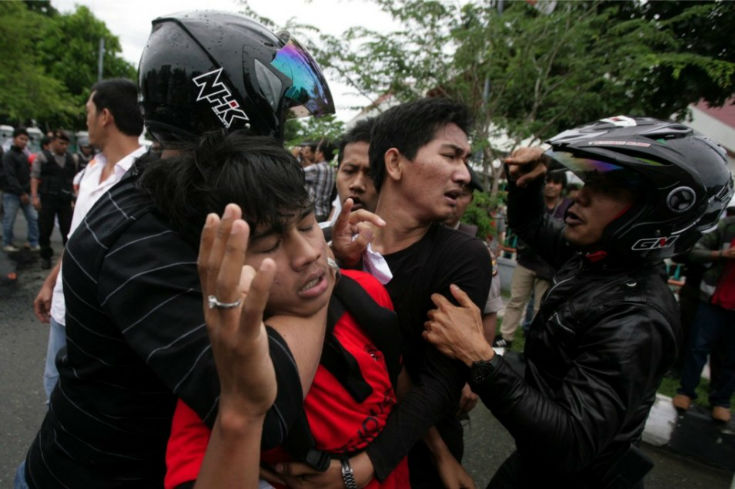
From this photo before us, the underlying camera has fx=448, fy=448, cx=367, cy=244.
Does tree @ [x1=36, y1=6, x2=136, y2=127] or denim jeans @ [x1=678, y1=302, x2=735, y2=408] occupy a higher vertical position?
tree @ [x1=36, y1=6, x2=136, y2=127]

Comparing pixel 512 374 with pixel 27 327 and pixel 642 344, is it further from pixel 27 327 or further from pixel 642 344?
pixel 27 327

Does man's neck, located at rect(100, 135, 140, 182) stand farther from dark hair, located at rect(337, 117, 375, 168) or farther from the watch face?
the watch face

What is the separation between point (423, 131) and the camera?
1.74 metres

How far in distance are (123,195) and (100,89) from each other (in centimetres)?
206

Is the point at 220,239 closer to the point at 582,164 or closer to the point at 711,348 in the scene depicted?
the point at 582,164

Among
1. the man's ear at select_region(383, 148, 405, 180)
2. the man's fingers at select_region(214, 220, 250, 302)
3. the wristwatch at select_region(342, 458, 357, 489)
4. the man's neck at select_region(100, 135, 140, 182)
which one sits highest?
the man's ear at select_region(383, 148, 405, 180)

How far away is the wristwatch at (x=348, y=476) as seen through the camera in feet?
3.71

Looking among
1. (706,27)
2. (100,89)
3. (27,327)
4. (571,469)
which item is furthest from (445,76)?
(27,327)

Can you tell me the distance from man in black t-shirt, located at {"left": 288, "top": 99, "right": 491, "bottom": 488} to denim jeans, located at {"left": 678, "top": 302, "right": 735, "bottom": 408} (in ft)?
12.0

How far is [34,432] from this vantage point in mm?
3160

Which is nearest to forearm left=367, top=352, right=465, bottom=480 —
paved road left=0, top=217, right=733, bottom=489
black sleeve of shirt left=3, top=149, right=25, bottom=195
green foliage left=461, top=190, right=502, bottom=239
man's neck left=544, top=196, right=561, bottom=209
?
paved road left=0, top=217, right=733, bottom=489

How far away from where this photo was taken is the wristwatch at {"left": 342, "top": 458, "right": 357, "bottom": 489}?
1.13 m

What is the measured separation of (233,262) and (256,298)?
0.21ft

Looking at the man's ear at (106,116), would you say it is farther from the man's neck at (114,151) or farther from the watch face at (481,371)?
the watch face at (481,371)
